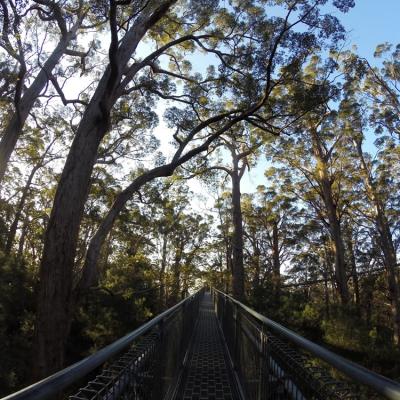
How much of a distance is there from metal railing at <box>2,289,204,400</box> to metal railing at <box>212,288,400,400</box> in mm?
993

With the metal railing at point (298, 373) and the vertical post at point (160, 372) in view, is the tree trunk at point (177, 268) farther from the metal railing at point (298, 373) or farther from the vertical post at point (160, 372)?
the vertical post at point (160, 372)

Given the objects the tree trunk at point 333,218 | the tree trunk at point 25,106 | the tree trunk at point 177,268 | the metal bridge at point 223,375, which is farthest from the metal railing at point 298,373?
the tree trunk at point 177,268

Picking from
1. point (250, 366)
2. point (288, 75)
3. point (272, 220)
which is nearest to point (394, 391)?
point (250, 366)

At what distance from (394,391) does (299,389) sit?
1.26m

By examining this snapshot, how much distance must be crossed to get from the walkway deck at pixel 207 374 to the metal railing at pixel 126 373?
0.75 metres

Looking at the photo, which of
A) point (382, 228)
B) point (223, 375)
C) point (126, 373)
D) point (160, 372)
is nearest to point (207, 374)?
point (223, 375)

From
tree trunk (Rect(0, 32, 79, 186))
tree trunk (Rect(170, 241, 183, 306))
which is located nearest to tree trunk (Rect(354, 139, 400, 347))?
tree trunk (Rect(0, 32, 79, 186))

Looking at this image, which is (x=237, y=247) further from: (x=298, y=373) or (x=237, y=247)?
(x=298, y=373)

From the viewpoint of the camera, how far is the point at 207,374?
630cm

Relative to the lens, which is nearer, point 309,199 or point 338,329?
point 338,329

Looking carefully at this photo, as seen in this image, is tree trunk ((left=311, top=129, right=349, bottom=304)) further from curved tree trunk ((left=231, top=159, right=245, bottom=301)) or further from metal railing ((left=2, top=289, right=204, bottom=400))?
metal railing ((left=2, top=289, right=204, bottom=400))

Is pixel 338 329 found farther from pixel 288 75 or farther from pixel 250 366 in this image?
pixel 250 366

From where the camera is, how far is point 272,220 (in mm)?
30953

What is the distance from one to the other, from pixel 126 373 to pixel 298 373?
109 cm
